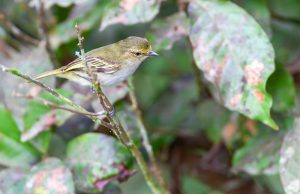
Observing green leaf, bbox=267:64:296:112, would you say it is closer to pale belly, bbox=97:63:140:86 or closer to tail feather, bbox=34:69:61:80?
pale belly, bbox=97:63:140:86

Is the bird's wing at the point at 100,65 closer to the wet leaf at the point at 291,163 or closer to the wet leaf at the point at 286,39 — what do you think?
the wet leaf at the point at 291,163

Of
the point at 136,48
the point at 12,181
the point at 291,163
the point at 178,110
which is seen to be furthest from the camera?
the point at 178,110

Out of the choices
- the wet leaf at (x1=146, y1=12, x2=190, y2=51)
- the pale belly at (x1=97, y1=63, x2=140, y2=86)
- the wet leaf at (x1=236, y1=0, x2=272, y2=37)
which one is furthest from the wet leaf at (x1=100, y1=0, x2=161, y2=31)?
the wet leaf at (x1=236, y1=0, x2=272, y2=37)

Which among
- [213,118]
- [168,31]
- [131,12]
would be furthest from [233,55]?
[213,118]

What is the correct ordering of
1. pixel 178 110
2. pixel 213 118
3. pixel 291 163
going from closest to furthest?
pixel 291 163
pixel 213 118
pixel 178 110

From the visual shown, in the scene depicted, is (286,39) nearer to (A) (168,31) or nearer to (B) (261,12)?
(B) (261,12)

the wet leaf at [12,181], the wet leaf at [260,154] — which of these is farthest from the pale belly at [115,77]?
the wet leaf at [260,154]
